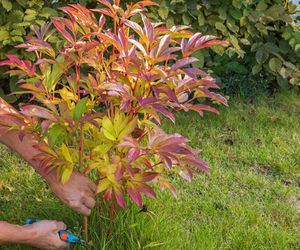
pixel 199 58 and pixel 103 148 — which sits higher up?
pixel 103 148

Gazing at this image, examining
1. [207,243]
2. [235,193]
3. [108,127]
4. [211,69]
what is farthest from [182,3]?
[108,127]

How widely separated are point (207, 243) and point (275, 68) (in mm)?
2332

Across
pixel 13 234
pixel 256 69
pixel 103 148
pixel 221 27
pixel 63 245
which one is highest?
pixel 103 148

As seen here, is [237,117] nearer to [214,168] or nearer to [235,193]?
[214,168]

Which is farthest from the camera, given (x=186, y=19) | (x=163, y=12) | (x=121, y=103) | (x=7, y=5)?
(x=186, y=19)

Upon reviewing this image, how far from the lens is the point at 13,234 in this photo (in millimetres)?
2305

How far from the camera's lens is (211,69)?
4.75 metres

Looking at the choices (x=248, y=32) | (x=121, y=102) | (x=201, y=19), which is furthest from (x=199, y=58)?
(x=121, y=102)

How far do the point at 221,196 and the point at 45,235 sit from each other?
4.35ft

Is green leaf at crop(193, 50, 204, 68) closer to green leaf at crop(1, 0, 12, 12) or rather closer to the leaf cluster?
green leaf at crop(1, 0, 12, 12)

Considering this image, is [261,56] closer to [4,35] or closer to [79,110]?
[4,35]

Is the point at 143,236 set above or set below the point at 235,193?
above

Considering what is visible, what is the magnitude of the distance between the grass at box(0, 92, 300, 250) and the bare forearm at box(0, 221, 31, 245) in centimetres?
31

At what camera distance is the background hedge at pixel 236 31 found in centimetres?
421
